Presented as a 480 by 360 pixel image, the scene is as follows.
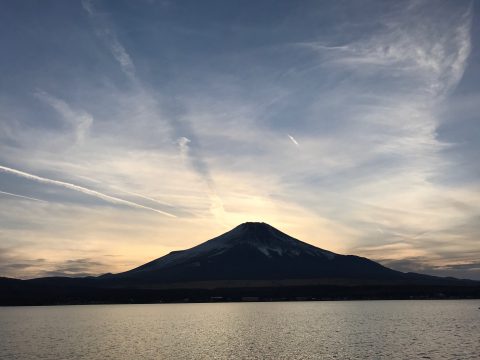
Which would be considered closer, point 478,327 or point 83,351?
point 83,351

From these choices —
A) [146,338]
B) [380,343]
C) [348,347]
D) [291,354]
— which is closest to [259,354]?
[291,354]

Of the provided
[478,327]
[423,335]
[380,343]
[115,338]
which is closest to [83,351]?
[115,338]

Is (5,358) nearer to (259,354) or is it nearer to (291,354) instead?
(259,354)

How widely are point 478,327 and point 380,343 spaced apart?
49924mm

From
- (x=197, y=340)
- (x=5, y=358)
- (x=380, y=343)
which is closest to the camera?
(x=5, y=358)

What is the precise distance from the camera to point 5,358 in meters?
78.4

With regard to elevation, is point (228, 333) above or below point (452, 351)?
above

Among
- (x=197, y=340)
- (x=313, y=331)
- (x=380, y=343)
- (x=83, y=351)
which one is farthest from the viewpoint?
(x=313, y=331)

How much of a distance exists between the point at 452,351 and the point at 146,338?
62954mm

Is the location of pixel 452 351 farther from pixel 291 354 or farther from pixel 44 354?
pixel 44 354

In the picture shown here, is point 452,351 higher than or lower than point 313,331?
lower

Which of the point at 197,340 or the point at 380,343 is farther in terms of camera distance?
the point at 197,340

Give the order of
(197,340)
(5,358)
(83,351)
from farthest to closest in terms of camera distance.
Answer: (197,340), (83,351), (5,358)

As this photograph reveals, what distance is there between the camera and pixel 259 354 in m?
82.0
